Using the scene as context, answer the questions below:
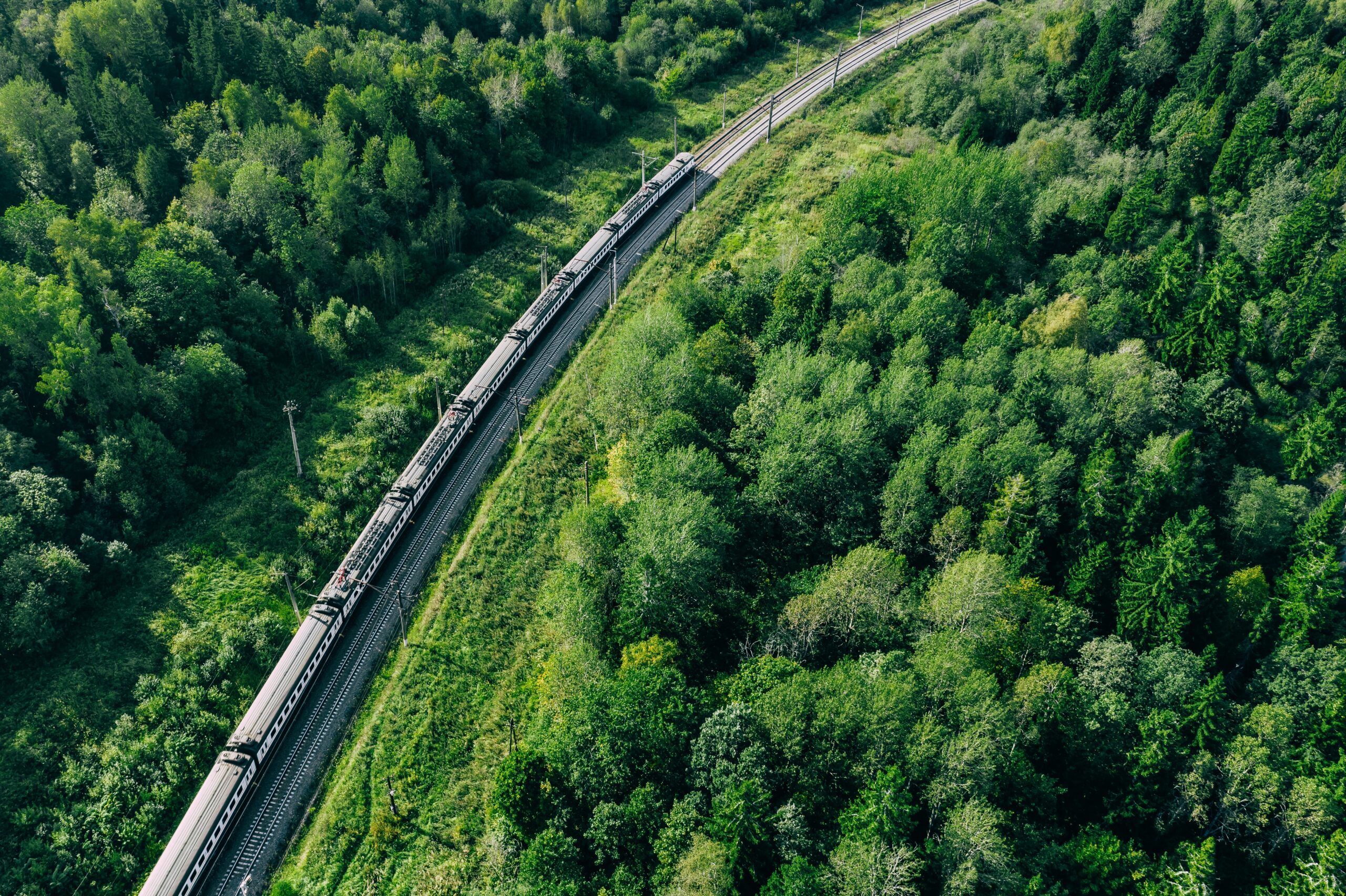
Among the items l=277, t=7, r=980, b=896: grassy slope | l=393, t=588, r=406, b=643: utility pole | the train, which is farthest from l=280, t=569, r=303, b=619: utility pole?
l=277, t=7, r=980, b=896: grassy slope

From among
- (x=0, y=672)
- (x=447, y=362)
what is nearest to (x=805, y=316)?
(x=447, y=362)

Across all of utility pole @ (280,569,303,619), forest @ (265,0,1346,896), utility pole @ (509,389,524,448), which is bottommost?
forest @ (265,0,1346,896)

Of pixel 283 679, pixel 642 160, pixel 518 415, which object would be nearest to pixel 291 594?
pixel 283 679

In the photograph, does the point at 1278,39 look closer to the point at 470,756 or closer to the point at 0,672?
the point at 470,756

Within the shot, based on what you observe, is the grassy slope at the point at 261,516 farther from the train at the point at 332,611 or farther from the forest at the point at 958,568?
the forest at the point at 958,568

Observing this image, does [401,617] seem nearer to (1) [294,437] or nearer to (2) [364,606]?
(2) [364,606]

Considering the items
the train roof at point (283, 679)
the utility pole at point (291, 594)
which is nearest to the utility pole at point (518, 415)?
the utility pole at point (291, 594)

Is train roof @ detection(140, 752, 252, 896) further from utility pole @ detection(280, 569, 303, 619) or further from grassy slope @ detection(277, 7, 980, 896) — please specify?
utility pole @ detection(280, 569, 303, 619)

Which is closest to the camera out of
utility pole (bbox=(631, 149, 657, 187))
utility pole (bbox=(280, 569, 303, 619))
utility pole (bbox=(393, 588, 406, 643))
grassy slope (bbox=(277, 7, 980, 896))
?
grassy slope (bbox=(277, 7, 980, 896))
